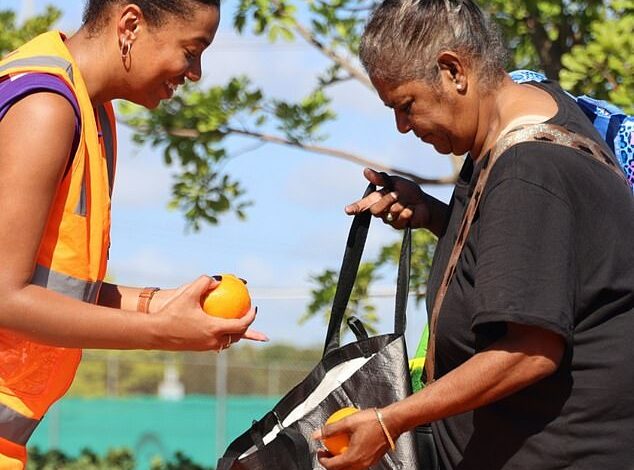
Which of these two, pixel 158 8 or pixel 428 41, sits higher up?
pixel 158 8

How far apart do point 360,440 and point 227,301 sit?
18.6 inches

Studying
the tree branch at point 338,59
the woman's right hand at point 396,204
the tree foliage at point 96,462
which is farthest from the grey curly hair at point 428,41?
the tree foliage at point 96,462

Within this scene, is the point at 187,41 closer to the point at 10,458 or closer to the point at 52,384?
the point at 52,384

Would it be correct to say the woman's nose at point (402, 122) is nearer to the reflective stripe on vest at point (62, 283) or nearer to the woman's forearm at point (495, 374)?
the woman's forearm at point (495, 374)

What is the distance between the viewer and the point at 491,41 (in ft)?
9.98

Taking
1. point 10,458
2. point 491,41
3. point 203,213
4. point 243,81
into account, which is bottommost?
point 10,458

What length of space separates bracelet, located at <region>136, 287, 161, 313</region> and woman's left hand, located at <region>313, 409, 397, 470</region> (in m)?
Answer: 0.73

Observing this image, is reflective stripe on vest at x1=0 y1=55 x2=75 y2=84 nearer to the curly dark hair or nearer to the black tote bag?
the curly dark hair

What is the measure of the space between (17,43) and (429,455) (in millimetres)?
4845

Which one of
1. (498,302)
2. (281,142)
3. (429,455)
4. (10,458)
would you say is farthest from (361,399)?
(281,142)

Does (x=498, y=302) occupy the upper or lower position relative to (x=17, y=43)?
lower

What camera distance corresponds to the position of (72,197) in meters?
2.88

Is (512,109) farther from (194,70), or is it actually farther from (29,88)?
(29,88)

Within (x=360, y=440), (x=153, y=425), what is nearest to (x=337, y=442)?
(x=360, y=440)
